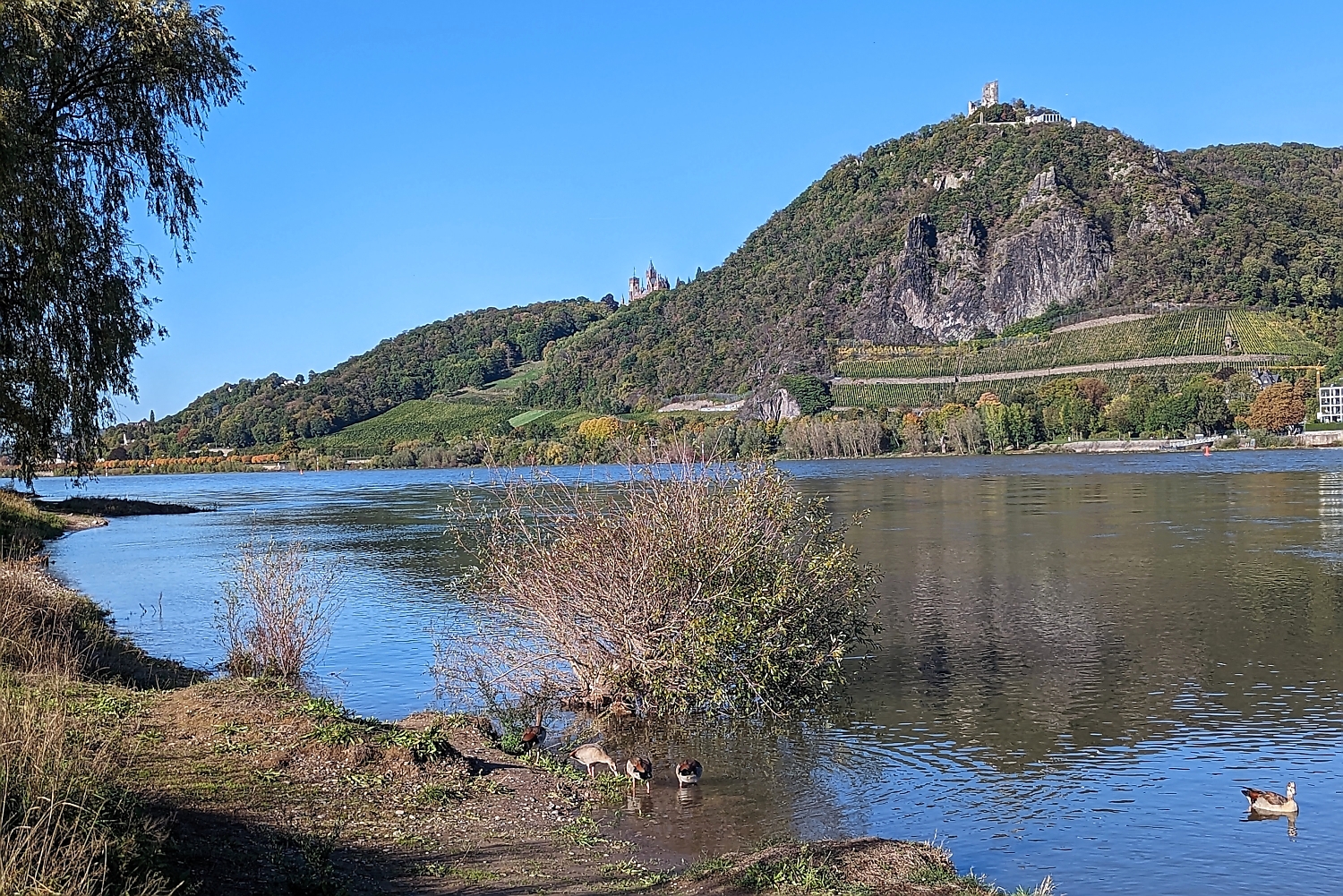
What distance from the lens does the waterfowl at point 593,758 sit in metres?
13.7

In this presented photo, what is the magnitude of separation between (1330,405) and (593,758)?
145 m

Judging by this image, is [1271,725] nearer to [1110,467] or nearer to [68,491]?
[1110,467]

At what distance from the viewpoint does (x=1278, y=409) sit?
5133 inches

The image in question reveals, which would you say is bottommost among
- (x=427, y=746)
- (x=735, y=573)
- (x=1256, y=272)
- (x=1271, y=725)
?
(x=1271, y=725)

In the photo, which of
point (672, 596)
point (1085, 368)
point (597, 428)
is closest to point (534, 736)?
point (672, 596)

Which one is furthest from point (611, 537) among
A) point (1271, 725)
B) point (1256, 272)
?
point (1256, 272)

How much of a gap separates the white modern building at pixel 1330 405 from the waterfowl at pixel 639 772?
142576mm

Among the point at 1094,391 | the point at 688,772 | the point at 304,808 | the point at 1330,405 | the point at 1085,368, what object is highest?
the point at 1085,368

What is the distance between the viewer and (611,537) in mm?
16922

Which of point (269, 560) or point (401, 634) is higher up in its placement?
point (269, 560)

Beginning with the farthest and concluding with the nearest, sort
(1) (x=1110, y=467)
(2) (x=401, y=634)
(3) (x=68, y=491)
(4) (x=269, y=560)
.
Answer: (3) (x=68, y=491) → (1) (x=1110, y=467) → (2) (x=401, y=634) → (4) (x=269, y=560)

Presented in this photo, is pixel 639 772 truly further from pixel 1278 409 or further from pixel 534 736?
pixel 1278 409

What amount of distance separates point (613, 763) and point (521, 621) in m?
4.06

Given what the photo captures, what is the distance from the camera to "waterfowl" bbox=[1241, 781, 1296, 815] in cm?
1241
